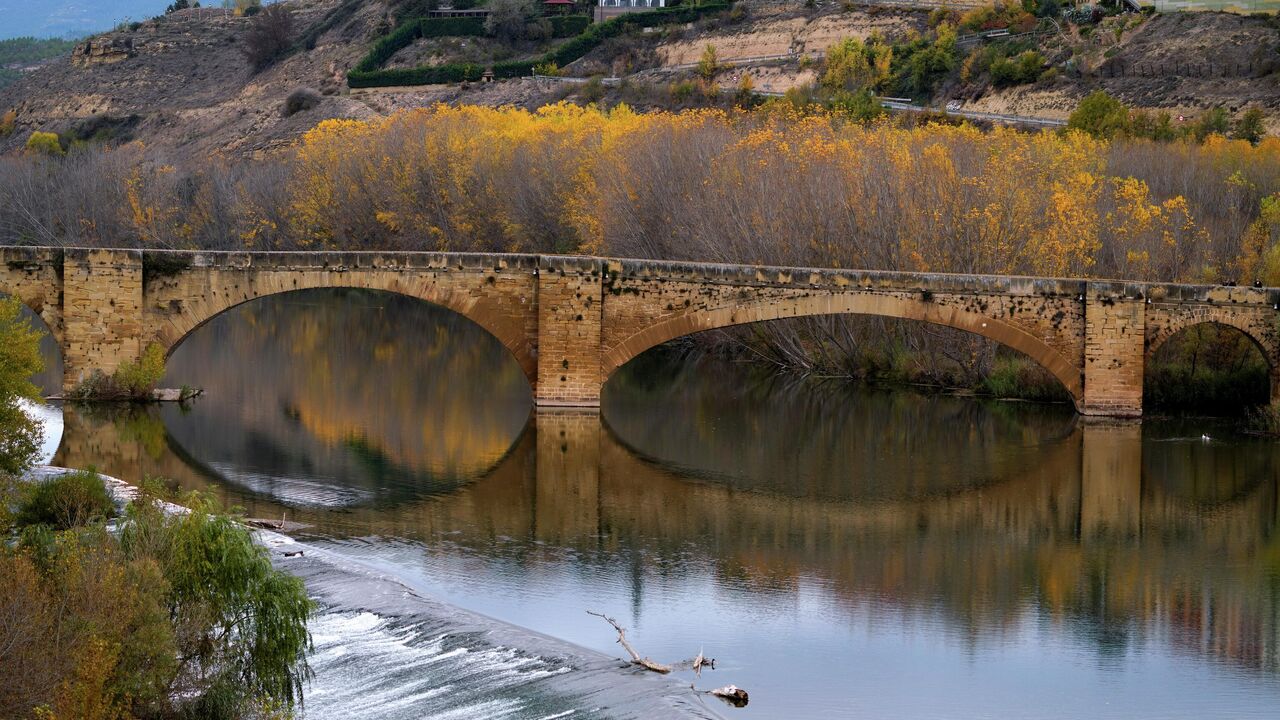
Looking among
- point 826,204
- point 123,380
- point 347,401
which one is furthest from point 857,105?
point 123,380

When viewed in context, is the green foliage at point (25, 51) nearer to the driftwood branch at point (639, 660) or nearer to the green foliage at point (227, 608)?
the driftwood branch at point (639, 660)

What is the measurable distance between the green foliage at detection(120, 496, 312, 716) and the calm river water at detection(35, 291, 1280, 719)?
3.13 feet

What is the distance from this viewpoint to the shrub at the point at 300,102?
83500 millimetres

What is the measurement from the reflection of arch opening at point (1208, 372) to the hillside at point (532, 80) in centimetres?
2186

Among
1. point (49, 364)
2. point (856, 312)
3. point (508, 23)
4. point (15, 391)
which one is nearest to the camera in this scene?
point (15, 391)

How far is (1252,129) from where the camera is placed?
170 ft

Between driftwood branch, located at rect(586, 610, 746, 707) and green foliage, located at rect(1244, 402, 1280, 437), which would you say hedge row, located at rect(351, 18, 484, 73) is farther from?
driftwood branch, located at rect(586, 610, 746, 707)

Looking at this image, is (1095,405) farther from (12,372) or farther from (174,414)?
(12,372)

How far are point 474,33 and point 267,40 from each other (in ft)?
48.7

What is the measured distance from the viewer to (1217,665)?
18.2m

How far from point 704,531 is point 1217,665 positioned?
7.79 meters

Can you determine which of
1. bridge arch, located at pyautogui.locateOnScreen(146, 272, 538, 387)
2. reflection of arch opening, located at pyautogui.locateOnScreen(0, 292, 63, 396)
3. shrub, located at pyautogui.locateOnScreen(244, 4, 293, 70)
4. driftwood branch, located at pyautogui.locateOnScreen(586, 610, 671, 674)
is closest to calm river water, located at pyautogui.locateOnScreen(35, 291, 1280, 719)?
driftwood branch, located at pyautogui.locateOnScreen(586, 610, 671, 674)

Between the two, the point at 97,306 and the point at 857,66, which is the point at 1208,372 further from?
the point at 857,66

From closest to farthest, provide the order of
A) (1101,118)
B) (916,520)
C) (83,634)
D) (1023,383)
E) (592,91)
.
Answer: (83,634) → (916,520) → (1023,383) → (1101,118) → (592,91)
